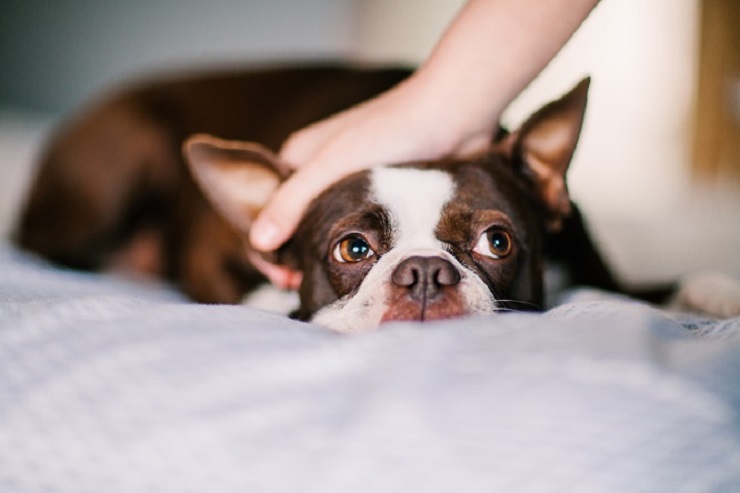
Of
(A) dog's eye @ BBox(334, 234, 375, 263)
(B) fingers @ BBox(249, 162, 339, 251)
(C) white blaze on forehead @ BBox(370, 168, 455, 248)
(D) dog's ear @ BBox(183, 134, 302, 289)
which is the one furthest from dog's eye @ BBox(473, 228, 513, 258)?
(D) dog's ear @ BBox(183, 134, 302, 289)

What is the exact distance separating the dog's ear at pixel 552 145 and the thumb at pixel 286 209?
0.53 meters

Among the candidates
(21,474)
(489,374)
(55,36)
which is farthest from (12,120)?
(489,374)

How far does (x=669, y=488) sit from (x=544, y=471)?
13 centimetres

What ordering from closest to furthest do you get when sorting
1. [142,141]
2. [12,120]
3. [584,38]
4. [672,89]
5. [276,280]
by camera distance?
[584,38]
[276,280]
[142,141]
[12,120]
[672,89]

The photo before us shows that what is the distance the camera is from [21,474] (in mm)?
750

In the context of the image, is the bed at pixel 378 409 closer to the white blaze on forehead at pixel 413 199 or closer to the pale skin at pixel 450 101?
the white blaze on forehead at pixel 413 199

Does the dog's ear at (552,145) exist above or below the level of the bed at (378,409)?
above

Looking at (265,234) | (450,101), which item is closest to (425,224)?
(450,101)

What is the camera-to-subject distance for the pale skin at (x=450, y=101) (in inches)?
53.2

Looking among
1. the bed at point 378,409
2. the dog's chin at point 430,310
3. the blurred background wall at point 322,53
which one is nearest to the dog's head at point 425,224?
the dog's chin at point 430,310

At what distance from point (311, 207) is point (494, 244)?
0.47 meters

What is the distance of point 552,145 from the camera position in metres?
1.64

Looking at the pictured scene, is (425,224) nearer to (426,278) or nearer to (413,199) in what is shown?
(413,199)

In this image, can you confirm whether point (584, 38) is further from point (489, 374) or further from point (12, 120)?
point (12, 120)
